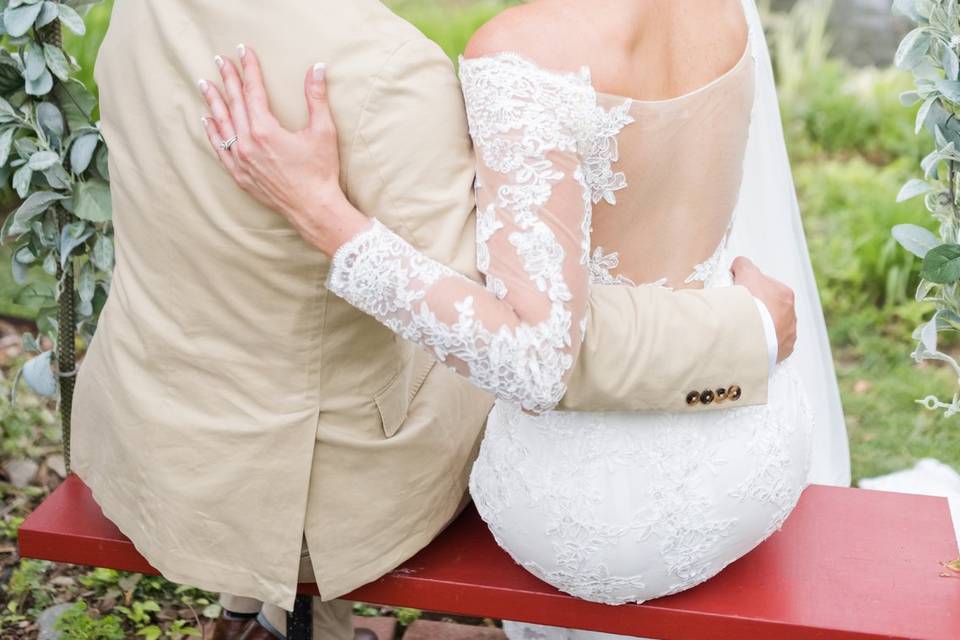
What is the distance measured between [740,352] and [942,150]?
0.53 meters

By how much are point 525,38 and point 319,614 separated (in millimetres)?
1407

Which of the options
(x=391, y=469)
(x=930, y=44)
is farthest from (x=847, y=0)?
(x=391, y=469)

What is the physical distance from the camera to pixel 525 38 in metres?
1.93

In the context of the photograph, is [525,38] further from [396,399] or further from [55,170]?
[55,170]

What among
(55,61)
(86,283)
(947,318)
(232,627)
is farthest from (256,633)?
(947,318)

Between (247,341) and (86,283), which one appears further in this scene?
(86,283)

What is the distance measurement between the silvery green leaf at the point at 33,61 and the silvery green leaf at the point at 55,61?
0.01 metres

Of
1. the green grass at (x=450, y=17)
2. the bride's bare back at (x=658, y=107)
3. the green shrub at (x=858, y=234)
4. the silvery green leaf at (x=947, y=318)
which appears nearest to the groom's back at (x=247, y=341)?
the bride's bare back at (x=658, y=107)

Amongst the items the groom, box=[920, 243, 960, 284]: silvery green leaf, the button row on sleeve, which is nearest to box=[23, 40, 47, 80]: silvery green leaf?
the groom

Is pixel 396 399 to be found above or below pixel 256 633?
above

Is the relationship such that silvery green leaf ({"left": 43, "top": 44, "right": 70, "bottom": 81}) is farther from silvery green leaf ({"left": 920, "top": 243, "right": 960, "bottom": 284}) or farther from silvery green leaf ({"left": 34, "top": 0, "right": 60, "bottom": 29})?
silvery green leaf ({"left": 920, "top": 243, "right": 960, "bottom": 284})

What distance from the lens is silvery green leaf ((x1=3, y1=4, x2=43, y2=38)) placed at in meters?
2.57

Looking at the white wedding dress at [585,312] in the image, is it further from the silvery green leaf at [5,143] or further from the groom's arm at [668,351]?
the silvery green leaf at [5,143]

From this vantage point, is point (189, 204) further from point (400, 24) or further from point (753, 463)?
point (753, 463)
